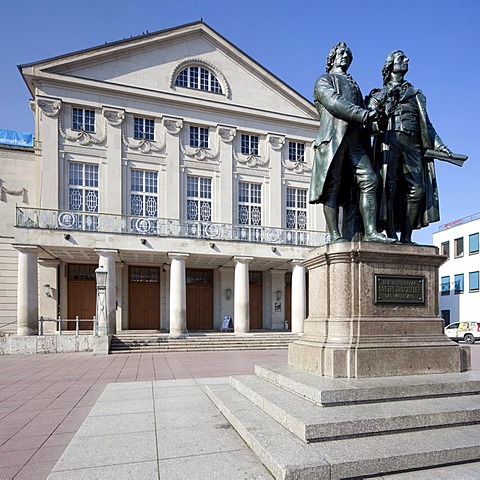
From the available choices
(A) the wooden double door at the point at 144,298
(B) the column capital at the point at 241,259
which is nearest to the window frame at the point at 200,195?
(B) the column capital at the point at 241,259

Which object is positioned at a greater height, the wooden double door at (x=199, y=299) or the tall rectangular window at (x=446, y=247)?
the tall rectangular window at (x=446, y=247)

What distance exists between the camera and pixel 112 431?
4910 mm

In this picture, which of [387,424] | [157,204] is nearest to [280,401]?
[387,424]

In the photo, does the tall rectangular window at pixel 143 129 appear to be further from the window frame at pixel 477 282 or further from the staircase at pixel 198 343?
the window frame at pixel 477 282

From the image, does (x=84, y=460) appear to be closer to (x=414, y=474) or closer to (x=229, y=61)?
(x=414, y=474)

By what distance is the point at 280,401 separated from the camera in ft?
15.5

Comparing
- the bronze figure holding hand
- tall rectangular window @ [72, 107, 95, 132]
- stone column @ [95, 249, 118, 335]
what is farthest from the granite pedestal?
tall rectangular window @ [72, 107, 95, 132]

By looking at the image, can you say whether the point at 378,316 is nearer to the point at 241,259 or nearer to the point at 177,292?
the point at 177,292

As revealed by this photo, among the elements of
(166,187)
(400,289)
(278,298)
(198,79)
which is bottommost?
(278,298)

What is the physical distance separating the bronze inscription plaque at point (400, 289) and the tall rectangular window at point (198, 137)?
A: 70.0 feet

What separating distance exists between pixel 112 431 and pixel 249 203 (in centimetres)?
2189

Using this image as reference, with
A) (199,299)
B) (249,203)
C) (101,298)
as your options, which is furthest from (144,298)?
(249,203)

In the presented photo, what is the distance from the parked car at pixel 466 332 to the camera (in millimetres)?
26734

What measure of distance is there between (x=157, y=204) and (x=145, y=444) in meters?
20.4
